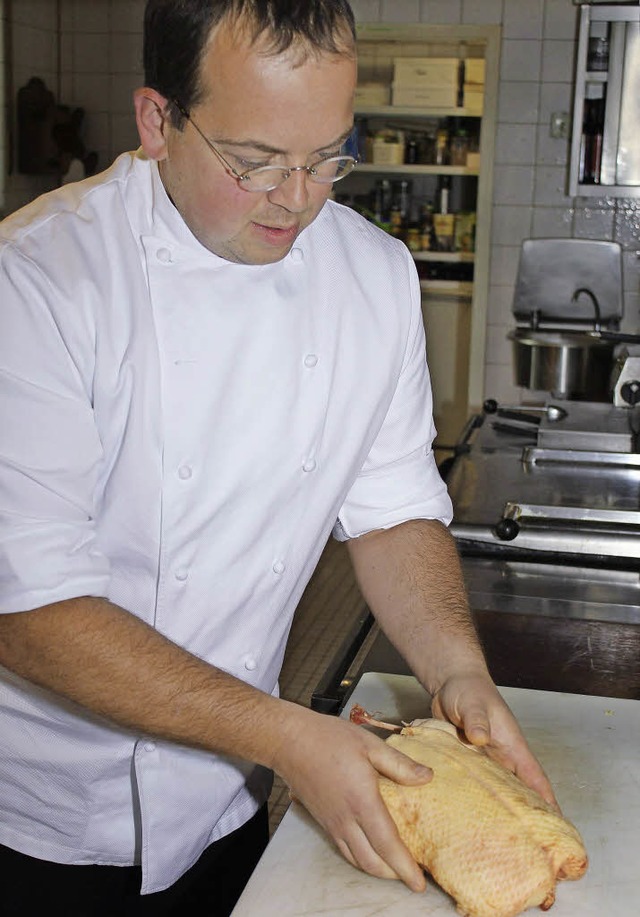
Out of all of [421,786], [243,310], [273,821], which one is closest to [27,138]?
[273,821]

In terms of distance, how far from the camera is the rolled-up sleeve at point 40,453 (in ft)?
3.59

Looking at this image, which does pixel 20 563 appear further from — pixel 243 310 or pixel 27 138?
pixel 27 138

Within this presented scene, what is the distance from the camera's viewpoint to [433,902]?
1031 mm

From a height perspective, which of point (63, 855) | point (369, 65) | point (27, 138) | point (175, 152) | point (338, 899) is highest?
point (369, 65)

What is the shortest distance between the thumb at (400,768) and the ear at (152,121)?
0.66m

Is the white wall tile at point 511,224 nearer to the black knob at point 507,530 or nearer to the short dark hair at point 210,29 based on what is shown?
the black knob at point 507,530

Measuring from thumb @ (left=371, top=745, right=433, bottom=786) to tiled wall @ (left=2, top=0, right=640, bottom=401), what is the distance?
4833mm

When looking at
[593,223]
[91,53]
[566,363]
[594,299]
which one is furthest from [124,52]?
[566,363]

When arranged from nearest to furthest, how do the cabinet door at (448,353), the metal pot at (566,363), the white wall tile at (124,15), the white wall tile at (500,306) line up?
the metal pot at (566,363), the white wall tile at (500,306), the white wall tile at (124,15), the cabinet door at (448,353)

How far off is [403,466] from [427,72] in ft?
16.2

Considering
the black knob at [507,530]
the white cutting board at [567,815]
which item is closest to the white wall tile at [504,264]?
the black knob at [507,530]

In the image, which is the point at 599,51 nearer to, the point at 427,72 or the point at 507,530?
the point at 427,72

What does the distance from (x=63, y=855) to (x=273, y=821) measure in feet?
5.12

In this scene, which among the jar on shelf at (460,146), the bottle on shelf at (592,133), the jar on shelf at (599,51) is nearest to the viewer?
the jar on shelf at (599,51)
